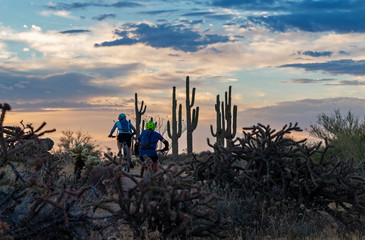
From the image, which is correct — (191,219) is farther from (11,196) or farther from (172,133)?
(172,133)

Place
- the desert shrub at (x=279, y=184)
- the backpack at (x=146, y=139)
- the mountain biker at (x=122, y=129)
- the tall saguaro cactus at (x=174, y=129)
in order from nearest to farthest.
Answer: the desert shrub at (x=279, y=184)
the backpack at (x=146, y=139)
the mountain biker at (x=122, y=129)
the tall saguaro cactus at (x=174, y=129)

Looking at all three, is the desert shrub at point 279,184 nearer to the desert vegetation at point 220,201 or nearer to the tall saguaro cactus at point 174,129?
the desert vegetation at point 220,201

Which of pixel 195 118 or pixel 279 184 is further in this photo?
pixel 195 118

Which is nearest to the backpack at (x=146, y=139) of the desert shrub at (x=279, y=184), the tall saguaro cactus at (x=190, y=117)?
the desert shrub at (x=279, y=184)

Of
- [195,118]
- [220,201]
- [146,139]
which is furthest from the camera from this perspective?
[195,118]

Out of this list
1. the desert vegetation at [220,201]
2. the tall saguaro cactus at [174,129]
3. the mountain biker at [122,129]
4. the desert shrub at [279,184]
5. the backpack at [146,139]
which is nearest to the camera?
the desert vegetation at [220,201]

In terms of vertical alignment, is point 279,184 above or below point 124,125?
below

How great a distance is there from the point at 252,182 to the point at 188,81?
893 inches

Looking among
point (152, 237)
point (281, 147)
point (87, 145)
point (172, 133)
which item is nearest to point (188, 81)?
point (172, 133)

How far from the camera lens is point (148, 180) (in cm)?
662

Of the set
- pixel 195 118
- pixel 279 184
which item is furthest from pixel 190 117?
pixel 279 184

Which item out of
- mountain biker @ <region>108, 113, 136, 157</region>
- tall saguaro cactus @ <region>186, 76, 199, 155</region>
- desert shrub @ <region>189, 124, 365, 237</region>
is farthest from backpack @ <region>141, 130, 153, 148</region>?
tall saguaro cactus @ <region>186, 76, 199, 155</region>

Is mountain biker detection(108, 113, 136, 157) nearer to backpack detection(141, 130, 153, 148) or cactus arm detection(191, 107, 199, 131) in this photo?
backpack detection(141, 130, 153, 148)

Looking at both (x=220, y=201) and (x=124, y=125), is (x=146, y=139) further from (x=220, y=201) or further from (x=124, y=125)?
(x=220, y=201)
